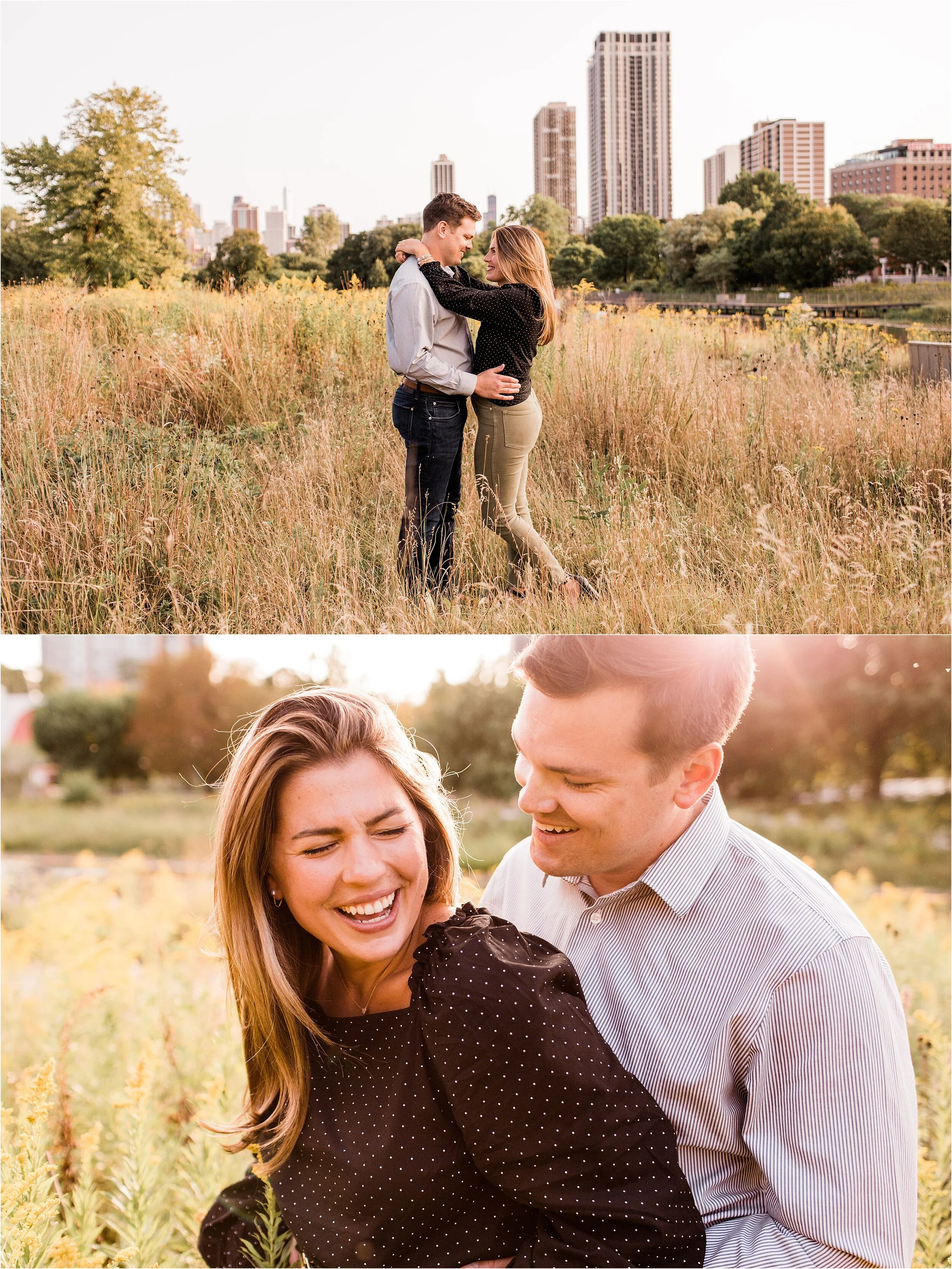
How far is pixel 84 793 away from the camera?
90.4 inches

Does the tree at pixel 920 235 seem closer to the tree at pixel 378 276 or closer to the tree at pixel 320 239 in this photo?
the tree at pixel 378 276

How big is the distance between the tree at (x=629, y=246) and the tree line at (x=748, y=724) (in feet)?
7.62

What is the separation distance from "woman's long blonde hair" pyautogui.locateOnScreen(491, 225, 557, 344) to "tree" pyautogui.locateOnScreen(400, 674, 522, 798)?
5.32 feet

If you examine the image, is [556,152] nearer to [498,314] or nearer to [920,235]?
[498,314]

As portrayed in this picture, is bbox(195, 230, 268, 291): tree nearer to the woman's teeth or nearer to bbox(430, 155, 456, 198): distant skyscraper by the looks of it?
bbox(430, 155, 456, 198): distant skyscraper

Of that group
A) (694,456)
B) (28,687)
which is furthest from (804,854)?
(694,456)

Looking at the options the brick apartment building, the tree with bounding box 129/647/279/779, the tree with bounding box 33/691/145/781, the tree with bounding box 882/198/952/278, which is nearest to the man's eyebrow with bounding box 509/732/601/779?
the tree with bounding box 129/647/279/779

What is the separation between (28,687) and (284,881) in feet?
2.88

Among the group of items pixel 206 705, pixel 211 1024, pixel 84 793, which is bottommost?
pixel 211 1024

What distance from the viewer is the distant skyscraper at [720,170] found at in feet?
11.8

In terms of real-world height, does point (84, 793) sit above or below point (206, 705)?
below

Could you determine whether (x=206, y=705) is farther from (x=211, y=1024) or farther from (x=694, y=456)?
(x=694, y=456)

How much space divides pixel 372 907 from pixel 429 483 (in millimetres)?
1814

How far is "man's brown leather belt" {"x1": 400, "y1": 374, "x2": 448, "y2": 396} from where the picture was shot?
10.8ft
